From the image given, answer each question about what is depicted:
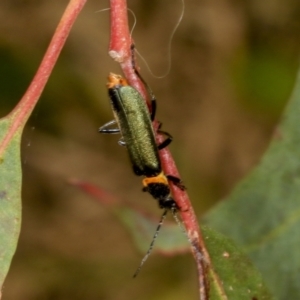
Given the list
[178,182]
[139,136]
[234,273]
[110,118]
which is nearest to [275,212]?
[139,136]

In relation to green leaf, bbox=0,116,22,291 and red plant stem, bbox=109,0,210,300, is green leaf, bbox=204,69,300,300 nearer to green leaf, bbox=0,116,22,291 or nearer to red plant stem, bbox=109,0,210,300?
red plant stem, bbox=109,0,210,300

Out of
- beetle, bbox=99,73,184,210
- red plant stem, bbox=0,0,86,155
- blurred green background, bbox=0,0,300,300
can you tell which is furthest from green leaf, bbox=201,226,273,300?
blurred green background, bbox=0,0,300,300

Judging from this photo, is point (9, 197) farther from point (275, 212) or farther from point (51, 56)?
→ point (275, 212)

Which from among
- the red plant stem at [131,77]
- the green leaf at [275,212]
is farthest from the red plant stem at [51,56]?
the green leaf at [275,212]

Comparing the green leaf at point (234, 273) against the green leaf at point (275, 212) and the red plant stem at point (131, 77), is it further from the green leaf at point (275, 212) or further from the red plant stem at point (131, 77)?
the green leaf at point (275, 212)

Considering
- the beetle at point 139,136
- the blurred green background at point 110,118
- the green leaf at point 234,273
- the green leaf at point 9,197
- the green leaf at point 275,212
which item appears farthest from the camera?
the blurred green background at point 110,118
